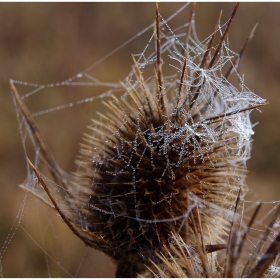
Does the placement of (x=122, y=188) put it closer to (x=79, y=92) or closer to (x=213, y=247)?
(x=213, y=247)

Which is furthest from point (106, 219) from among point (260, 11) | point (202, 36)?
point (260, 11)

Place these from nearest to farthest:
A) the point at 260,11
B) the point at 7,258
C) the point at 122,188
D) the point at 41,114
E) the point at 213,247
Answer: the point at 213,247, the point at 122,188, the point at 7,258, the point at 41,114, the point at 260,11

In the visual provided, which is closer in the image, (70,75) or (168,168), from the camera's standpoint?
(168,168)

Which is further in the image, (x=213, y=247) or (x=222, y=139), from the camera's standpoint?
(x=222, y=139)

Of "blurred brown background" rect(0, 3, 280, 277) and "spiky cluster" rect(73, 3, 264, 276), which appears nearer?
"spiky cluster" rect(73, 3, 264, 276)

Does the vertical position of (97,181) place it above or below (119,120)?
below

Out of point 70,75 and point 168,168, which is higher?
point 70,75

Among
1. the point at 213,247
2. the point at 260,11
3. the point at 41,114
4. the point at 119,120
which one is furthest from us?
the point at 260,11

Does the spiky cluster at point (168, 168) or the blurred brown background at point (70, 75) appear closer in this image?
the spiky cluster at point (168, 168)
